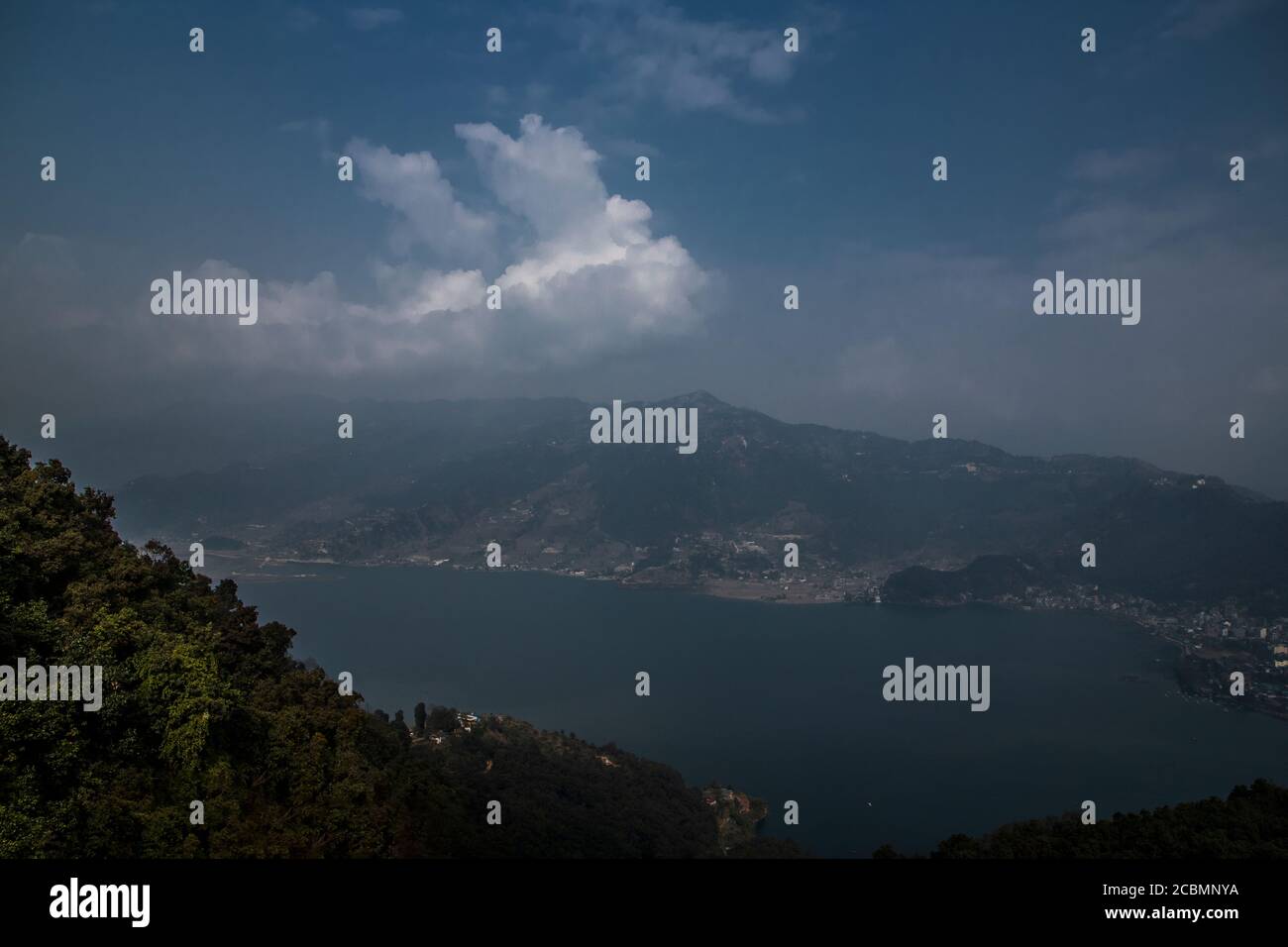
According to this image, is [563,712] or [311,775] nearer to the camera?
[311,775]

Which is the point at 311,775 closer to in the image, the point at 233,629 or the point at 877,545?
the point at 233,629

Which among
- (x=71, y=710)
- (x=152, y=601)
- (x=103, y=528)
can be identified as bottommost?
(x=71, y=710)

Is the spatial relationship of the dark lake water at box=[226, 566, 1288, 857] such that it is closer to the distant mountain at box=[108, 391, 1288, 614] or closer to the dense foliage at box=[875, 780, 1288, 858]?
the dense foliage at box=[875, 780, 1288, 858]

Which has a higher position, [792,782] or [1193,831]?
[1193,831]

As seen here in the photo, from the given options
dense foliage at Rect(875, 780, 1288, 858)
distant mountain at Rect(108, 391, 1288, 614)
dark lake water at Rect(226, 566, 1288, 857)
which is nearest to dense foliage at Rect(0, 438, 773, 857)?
dense foliage at Rect(875, 780, 1288, 858)

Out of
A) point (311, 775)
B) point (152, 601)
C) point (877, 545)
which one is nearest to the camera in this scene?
point (311, 775)

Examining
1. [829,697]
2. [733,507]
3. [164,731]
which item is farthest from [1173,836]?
[733,507]

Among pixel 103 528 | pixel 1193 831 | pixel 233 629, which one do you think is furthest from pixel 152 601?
pixel 1193 831
